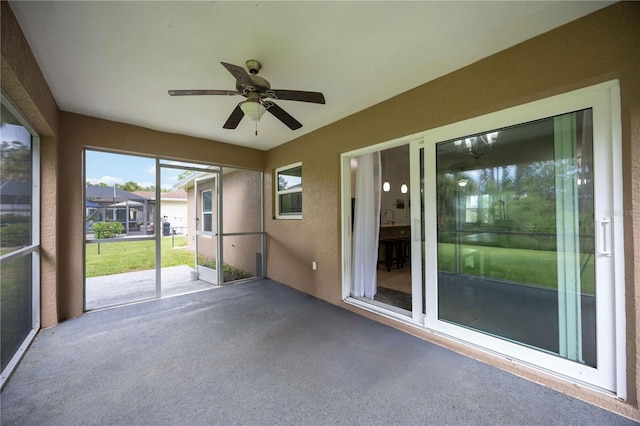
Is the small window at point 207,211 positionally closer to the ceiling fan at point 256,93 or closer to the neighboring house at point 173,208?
the neighboring house at point 173,208

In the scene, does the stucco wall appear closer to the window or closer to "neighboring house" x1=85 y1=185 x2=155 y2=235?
the window

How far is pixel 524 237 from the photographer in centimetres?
197

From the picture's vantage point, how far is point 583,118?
1722mm

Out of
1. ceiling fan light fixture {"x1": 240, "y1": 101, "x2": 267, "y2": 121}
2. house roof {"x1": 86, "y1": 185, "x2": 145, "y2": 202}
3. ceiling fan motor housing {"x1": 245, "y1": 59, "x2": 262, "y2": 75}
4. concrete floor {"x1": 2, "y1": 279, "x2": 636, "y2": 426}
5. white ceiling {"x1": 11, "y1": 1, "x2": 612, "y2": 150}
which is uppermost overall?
white ceiling {"x1": 11, "y1": 1, "x2": 612, "y2": 150}

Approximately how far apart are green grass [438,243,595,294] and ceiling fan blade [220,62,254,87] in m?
2.19

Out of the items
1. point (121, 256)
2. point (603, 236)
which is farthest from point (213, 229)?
point (603, 236)

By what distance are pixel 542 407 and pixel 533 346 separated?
1.50 ft

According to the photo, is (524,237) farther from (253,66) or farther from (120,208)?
(120,208)

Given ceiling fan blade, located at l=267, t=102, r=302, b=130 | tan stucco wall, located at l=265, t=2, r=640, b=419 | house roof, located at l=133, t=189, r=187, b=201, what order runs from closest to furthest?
tan stucco wall, located at l=265, t=2, r=640, b=419, ceiling fan blade, located at l=267, t=102, r=302, b=130, house roof, located at l=133, t=189, r=187, b=201

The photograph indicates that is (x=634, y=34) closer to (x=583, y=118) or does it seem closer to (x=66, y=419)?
(x=583, y=118)

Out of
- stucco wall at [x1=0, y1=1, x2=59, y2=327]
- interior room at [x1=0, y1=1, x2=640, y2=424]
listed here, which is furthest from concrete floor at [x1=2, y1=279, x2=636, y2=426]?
stucco wall at [x1=0, y1=1, x2=59, y2=327]

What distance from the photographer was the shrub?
10.8 ft

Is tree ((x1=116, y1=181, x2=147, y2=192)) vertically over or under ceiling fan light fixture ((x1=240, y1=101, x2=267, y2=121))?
under

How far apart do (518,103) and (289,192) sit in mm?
3318
